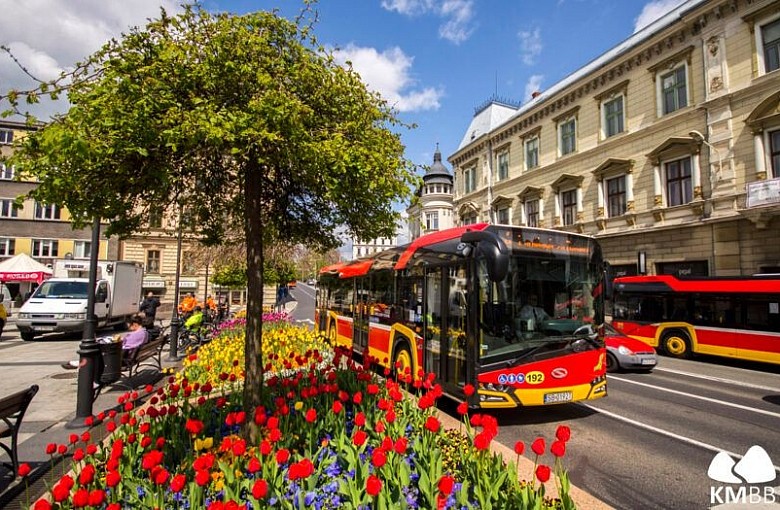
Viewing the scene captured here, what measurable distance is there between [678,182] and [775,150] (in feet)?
12.5

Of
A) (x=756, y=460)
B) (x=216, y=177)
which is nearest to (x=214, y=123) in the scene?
(x=216, y=177)

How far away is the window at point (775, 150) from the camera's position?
15992 millimetres

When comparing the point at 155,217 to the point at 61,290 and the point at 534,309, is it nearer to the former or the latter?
the point at 534,309

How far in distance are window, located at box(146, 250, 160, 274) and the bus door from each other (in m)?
28.1

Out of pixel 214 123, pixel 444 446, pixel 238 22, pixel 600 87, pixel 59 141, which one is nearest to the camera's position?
pixel 59 141

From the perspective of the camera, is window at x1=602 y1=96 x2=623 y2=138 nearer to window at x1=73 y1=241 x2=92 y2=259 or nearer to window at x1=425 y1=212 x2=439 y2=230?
window at x1=425 y1=212 x2=439 y2=230

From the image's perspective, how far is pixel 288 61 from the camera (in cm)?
373

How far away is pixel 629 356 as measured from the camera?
11000mm

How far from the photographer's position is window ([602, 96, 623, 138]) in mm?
22828

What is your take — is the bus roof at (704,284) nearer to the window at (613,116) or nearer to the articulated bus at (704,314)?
the articulated bus at (704,314)

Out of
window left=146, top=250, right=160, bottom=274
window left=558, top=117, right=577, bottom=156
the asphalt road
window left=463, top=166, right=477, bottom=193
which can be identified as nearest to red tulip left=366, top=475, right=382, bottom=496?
the asphalt road

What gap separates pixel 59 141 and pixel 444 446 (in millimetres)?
4002

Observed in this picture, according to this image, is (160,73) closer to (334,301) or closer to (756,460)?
(756,460)

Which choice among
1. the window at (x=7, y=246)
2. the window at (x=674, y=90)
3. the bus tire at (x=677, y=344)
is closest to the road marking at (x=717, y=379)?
the bus tire at (x=677, y=344)
